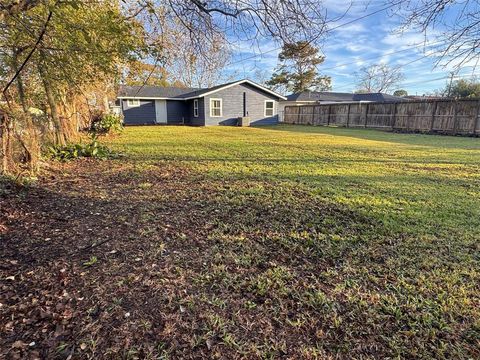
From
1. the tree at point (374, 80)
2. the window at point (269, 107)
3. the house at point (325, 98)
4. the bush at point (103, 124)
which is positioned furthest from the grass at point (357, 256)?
the tree at point (374, 80)

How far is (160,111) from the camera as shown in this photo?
868 inches

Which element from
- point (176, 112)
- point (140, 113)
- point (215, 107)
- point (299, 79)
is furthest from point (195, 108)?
point (299, 79)

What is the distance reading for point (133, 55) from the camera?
471cm

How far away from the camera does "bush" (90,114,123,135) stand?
11461 millimetres

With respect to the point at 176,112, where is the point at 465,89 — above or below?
above

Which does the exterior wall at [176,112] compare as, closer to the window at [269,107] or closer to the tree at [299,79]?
the window at [269,107]

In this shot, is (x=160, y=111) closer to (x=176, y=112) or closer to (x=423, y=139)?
(x=176, y=112)

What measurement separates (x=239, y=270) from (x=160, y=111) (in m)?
21.4

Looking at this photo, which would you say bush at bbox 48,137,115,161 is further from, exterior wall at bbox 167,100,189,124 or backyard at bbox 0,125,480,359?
exterior wall at bbox 167,100,189,124

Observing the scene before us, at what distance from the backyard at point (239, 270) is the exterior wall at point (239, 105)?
16165 millimetres

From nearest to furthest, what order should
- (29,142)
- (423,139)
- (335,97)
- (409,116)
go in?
(29,142) < (423,139) < (409,116) < (335,97)

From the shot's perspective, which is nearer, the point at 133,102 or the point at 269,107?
the point at 133,102

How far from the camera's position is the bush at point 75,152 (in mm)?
6757

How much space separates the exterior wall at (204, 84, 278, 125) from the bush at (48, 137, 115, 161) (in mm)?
13055
